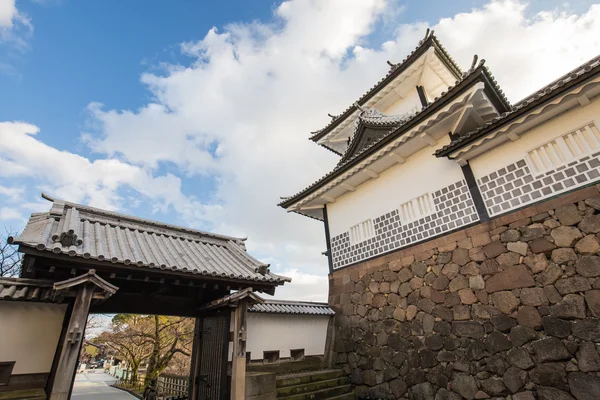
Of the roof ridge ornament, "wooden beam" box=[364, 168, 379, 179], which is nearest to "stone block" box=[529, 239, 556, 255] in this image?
"wooden beam" box=[364, 168, 379, 179]

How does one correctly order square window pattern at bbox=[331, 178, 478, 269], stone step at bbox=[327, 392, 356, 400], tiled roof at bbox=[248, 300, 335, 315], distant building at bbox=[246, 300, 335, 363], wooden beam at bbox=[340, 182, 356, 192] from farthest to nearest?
wooden beam at bbox=[340, 182, 356, 192] → tiled roof at bbox=[248, 300, 335, 315] → distant building at bbox=[246, 300, 335, 363] → stone step at bbox=[327, 392, 356, 400] → square window pattern at bbox=[331, 178, 478, 269]

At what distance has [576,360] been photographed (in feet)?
13.1

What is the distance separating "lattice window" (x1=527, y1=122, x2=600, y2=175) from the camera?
14.8 ft

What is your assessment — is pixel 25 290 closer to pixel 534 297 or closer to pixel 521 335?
pixel 521 335

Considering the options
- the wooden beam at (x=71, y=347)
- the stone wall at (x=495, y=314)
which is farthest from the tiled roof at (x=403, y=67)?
the wooden beam at (x=71, y=347)

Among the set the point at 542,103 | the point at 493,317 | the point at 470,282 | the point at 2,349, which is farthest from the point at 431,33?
the point at 2,349

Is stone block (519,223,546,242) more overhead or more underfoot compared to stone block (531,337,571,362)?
more overhead

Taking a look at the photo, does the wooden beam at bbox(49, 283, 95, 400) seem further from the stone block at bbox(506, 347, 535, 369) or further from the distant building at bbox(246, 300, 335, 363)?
the stone block at bbox(506, 347, 535, 369)

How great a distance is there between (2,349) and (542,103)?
9.37 metres

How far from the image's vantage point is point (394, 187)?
7559 millimetres

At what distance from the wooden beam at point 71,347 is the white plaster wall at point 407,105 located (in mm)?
10226

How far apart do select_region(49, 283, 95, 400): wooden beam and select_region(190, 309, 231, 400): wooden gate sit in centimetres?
235

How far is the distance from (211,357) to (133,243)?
2.87m

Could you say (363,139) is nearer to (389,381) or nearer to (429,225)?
(429,225)
